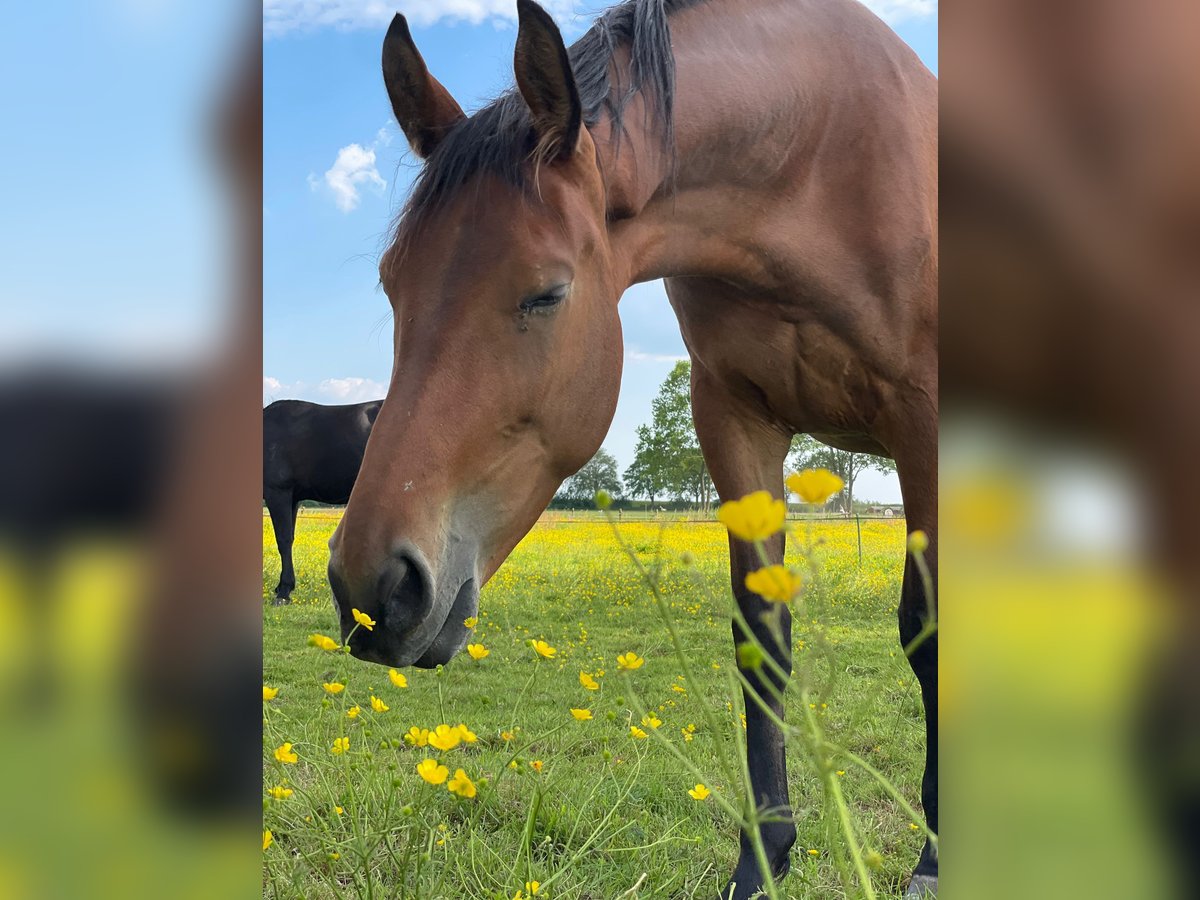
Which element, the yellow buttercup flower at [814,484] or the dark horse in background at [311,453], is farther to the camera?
the dark horse in background at [311,453]

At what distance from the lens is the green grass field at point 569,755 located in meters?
1.59

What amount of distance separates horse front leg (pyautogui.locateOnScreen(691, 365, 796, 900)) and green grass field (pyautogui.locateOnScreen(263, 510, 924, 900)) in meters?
0.11

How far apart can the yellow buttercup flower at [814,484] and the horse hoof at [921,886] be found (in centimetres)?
171

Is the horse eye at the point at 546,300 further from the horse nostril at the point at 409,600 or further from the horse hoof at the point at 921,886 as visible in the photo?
the horse hoof at the point at 921,886

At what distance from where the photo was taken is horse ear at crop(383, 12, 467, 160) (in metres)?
1.88

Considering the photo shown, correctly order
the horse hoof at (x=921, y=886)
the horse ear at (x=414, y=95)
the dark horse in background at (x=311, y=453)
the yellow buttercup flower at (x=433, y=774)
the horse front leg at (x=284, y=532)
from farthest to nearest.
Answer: the dark horse in background at (x=311, y=453), the horse front leg at (x=284, y=532), the horse hoof at (x=921, y=886), the horse ear at (x=414, y=95), the yellow buttercup flower at (x=433, y=774)

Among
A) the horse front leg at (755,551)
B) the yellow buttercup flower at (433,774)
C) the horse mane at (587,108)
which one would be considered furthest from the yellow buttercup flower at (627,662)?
the horse front leg at (755,551)

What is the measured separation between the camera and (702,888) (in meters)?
2.14

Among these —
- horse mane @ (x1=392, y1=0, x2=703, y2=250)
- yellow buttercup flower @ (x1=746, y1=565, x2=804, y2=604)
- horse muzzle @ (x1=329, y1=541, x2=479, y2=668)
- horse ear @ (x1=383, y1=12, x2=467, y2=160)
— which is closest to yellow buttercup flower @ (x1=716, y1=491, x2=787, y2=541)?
yellow buttercup flower @ (x1=746, y1=565, x2=804, y2=604)

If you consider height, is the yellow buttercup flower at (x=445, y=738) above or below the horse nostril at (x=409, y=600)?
below

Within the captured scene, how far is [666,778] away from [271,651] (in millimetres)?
3737

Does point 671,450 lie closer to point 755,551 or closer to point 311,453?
point 311,453

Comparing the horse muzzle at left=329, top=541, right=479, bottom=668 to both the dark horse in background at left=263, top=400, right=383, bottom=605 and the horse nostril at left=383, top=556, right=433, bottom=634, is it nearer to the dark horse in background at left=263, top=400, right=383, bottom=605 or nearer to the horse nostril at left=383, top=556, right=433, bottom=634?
the horse nostril at left=383, top=556, right=433, bottom=634
